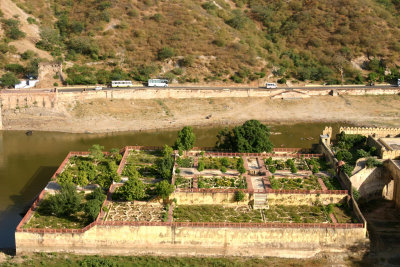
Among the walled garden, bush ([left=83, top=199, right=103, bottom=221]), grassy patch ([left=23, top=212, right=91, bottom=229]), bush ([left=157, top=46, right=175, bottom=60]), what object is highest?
bush ([left=157, top=46, right=175, bottom=60])

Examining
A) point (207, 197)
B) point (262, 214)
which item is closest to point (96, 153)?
point (207, 197)

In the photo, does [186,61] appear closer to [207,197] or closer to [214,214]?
[207,197]

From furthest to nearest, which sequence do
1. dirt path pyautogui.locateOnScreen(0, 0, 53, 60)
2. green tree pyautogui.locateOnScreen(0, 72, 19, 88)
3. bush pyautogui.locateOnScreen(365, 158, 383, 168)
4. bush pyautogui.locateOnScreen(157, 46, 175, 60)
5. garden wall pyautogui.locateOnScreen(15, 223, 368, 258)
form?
bush pyautogui.locateOnScreen(157, 46, 175, 60), dirt path pyautogui.locateOnScreen(0, 0, 53, 60), green tree pyautogui.locateOnScreen(0, 72, 19, 88), bush pyautogui.locateOnScreen(365, 158, 383, 168), garden wall pyautogui.locateOnScreen(15, 223, 368, 258)

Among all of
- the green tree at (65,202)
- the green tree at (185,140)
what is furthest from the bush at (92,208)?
the green tree at (185,140)

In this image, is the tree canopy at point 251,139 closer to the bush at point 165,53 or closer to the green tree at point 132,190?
the green tree at point 132,190

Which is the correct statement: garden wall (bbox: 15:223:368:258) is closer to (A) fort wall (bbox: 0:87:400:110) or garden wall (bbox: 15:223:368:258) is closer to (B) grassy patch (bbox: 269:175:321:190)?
(B) grassy patch (bbox: 269:175:321:190)

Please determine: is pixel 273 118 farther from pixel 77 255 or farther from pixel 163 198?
pixel 77 255

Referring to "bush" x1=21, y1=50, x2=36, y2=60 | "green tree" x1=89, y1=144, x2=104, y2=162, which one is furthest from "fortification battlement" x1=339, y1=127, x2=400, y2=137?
Result: "bush" x1=21, y1=50, x2=36, y2=60
